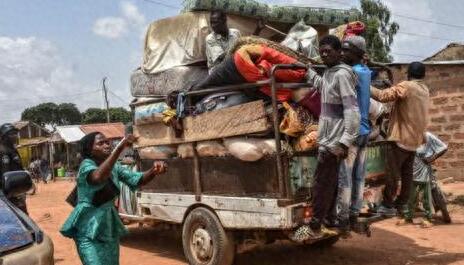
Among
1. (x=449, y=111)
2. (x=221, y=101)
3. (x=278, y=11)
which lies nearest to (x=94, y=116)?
(x=449, y=111)

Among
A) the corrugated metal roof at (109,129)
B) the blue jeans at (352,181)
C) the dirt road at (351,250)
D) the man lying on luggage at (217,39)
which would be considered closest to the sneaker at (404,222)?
the dirt road at (351,250)

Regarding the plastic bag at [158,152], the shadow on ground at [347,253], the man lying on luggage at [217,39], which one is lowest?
the shadow on ground at [347,253]

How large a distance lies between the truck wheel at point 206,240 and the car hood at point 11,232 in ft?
8.34

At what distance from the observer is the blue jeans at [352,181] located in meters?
5.01

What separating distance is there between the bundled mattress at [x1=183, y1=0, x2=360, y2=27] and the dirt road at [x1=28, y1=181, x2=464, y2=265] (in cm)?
295

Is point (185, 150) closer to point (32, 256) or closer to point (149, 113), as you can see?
point (149, 113)

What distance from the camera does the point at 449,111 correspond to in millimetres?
12773

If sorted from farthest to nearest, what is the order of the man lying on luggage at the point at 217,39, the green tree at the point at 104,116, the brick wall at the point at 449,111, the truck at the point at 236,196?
the green tree at the point at 104,116, the brick wall at the point at 449,111, the man lying on luggage at the point at 217,39, the truck at the point at 236,196

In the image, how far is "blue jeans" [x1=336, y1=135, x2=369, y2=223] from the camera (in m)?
5.01

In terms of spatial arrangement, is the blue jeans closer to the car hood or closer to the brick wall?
the car hood

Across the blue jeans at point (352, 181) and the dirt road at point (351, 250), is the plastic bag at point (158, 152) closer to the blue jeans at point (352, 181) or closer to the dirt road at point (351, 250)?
the dirt road at point (351, 250)

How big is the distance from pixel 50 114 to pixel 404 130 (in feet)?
210

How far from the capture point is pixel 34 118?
64.8 metres

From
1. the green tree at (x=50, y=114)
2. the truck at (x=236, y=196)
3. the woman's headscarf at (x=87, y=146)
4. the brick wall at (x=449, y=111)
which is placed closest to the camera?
the woman's headscarf at (x=87, y=146)
